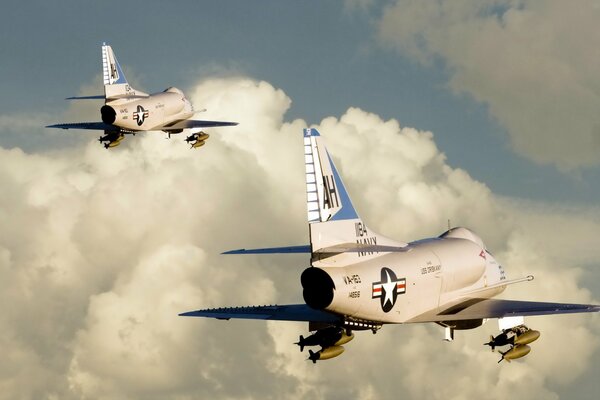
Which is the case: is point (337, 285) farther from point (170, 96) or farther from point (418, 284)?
point (170, 96)

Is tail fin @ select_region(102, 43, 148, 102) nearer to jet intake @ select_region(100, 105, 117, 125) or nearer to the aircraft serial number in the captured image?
jet intake @ select_region(100, 105, 117, 125)

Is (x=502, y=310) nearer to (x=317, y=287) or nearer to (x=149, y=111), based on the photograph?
(x=317, y=287)

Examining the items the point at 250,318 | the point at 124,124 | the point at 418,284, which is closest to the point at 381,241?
the point at 418,284

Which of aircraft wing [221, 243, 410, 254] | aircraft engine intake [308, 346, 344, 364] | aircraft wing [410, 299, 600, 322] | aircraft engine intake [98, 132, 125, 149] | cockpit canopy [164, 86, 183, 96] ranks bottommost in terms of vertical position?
aircraft engine intake [308, 346, 344, 364]

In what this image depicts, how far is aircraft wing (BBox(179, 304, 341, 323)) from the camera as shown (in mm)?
46094

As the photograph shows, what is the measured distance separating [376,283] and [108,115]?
3509 centimetres

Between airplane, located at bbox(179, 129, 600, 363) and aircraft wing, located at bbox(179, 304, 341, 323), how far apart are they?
0.04 metres

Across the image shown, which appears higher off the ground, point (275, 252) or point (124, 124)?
point (124, 124)

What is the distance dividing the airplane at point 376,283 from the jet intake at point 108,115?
2785 cm

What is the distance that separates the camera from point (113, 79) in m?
75.3

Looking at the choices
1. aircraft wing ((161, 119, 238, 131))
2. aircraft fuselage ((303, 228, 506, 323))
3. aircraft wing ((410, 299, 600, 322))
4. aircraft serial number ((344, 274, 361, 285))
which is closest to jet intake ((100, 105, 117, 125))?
aircraft wing ((161, 119, 238, 131))

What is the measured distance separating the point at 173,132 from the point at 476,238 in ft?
103

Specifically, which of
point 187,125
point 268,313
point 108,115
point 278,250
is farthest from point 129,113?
point 278,250

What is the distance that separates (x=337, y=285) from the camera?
135ft
